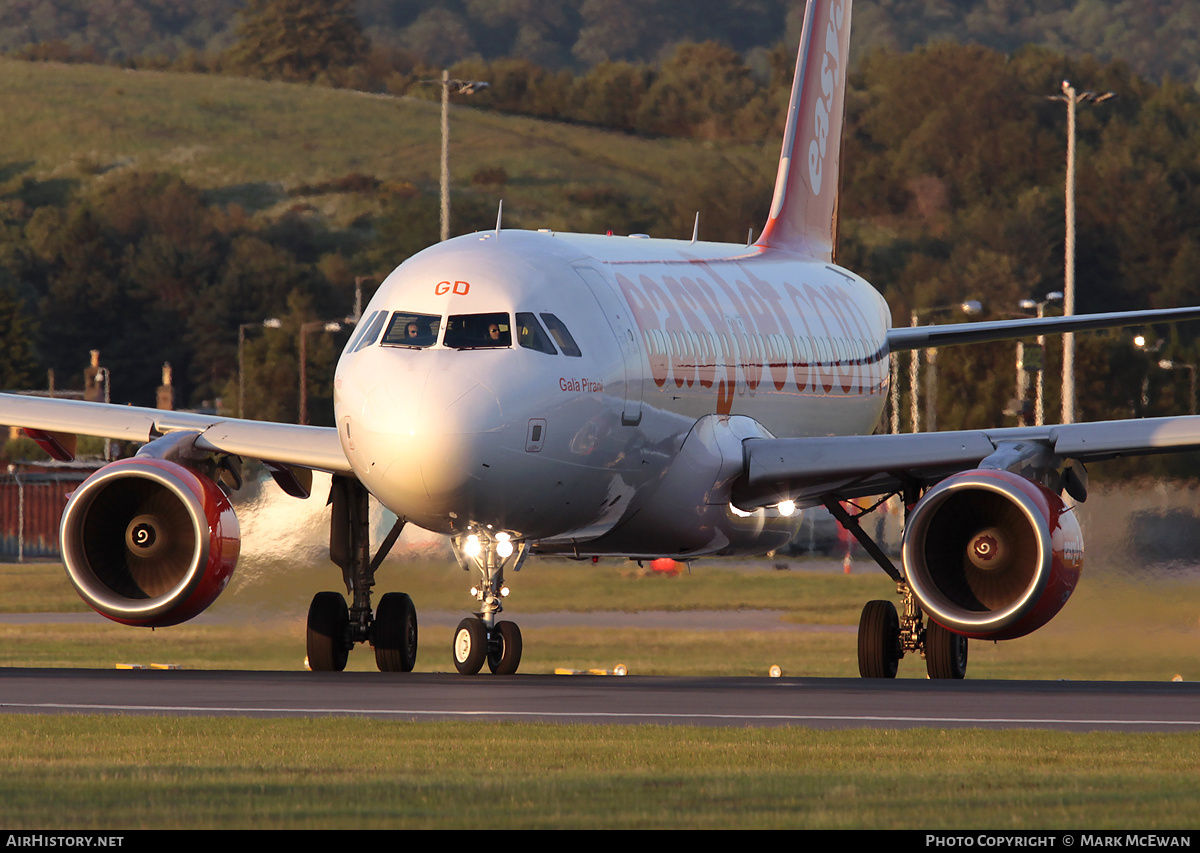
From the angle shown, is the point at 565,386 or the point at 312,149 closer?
the point at 565,386

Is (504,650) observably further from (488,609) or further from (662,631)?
(662,631)

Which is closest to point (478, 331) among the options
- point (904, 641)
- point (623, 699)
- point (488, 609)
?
point (488, 609)

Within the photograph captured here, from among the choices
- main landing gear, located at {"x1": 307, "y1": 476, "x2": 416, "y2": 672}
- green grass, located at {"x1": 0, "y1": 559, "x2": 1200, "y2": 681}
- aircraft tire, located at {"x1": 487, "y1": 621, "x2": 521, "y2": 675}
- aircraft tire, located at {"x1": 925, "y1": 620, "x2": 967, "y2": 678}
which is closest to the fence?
green grass, located at {"x1": 0, "y1": 559, "x2": 1200, "y2": 681}

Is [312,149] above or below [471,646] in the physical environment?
above

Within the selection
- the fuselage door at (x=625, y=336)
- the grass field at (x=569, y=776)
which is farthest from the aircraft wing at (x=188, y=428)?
the grass field at (x=569, y=776)

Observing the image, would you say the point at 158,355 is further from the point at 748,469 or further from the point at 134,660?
the point at 748,469

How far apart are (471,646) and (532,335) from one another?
3.33 m

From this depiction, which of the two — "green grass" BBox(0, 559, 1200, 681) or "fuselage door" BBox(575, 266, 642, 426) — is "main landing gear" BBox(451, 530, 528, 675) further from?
"green grass" BBox(0, 559, 1200, 681)

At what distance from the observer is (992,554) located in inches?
889

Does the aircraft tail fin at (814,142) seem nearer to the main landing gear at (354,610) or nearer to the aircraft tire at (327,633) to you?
the main landing gear at (354,610)

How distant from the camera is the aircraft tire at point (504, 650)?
934 inches

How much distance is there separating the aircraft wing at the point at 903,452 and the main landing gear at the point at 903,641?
1.09 metres

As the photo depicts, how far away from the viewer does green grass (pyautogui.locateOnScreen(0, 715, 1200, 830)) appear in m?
12.1

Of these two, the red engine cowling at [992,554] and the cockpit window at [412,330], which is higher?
the cockpit window at [412,330]
